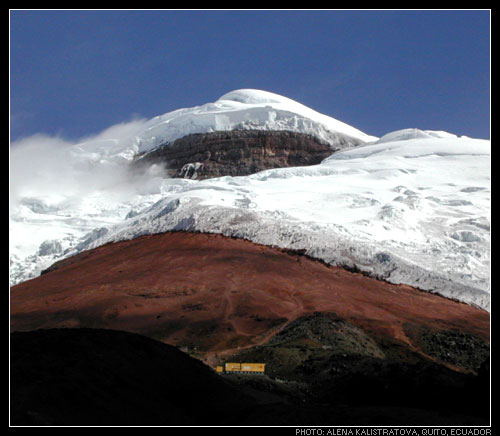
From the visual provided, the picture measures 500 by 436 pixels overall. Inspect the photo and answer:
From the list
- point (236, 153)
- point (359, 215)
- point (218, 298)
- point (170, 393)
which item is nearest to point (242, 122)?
point (236, 153)

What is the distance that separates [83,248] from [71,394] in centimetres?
3913

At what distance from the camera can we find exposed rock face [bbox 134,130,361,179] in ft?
296

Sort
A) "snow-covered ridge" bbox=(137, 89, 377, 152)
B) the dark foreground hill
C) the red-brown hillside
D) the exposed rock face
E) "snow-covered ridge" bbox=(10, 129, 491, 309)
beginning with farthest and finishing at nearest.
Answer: "snow-covered ridge" bbox=(137, 89, 377, 152) → the exposed rock face → "snow-covered ridge" bbox=(10, 129, 491, 309) → the red-brown hillside → the dark foreground hill

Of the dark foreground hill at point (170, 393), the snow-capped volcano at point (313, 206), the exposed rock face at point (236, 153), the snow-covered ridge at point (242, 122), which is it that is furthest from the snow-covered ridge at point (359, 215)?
the snow-covered ridge at point (242, 122)

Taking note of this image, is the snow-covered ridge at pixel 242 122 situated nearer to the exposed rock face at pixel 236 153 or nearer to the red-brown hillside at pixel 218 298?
the exposed rock face at pixel 236 153

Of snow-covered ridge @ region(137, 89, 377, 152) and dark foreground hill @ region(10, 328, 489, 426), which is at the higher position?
snow-covered ridge @ region(137, 89, 377, 152)

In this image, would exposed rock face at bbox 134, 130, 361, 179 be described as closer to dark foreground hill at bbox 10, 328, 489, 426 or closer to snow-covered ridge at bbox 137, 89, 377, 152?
snow-covered ridge at bbox 137, 89, 377, 152

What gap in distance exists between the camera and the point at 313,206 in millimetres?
52719

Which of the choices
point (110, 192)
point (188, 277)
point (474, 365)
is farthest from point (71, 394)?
point (110, 192)

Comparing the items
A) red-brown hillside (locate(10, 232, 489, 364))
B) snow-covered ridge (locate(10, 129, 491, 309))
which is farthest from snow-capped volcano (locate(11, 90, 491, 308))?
red-brown hillside (locate(10, 232, 489, 364))

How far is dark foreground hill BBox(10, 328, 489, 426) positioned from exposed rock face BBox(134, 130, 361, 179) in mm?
69223

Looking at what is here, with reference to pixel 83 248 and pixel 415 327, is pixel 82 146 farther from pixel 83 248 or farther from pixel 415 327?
pixel 415 327

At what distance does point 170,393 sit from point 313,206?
120 feet

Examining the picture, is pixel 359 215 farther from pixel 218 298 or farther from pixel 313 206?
pixel 218 298
